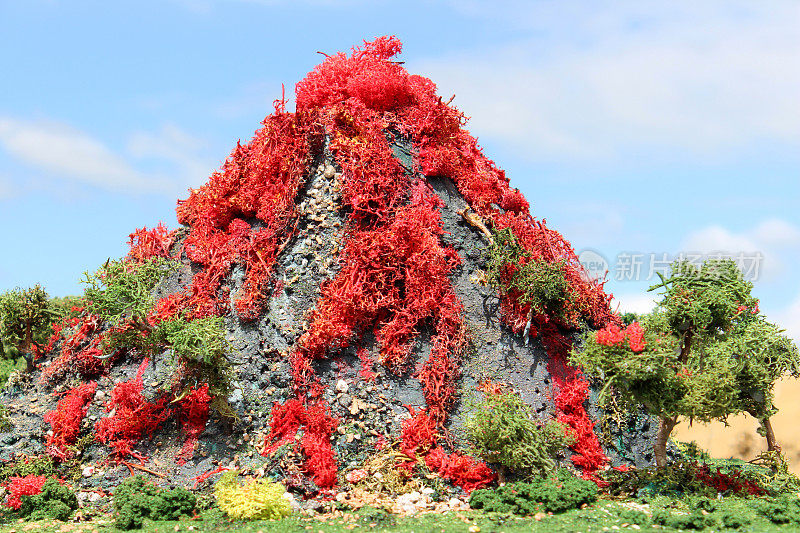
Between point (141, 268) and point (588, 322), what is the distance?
773 cm

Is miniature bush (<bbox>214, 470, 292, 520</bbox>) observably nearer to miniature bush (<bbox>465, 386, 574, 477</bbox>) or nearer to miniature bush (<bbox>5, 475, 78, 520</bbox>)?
miniature bush (<bbox>5, 475, 78, 520</bbox>)

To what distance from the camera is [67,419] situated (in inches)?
461

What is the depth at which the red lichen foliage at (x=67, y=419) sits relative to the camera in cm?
1144

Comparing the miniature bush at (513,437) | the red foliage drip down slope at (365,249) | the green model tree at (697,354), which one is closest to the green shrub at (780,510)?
the green model tree at (697,354)

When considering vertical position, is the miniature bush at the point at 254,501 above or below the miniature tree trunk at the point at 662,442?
below

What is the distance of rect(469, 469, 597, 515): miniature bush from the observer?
950cm

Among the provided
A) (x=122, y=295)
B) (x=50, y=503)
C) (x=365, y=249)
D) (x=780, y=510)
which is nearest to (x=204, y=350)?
(x=122, y=295)

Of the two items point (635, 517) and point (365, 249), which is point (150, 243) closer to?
point (365, 249)

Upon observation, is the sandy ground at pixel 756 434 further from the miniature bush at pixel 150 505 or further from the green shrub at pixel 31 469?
the green shrub at pixel 31 469

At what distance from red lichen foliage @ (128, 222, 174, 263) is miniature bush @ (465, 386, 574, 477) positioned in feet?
23.0

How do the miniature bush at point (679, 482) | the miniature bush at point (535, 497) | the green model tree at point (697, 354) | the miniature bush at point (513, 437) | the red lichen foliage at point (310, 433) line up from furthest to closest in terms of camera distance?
the miniature bush at point (679, 482) → the red lichen foliage at point (310, 433) → the miniature bush at point (513, 437) → the green model tree at point (697, 354) → the miniature bush at point (535, 497)

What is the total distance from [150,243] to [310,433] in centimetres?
569

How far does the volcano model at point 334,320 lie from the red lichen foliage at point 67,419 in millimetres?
33

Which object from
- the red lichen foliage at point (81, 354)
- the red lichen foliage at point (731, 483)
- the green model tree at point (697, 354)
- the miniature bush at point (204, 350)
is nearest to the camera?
the green model tree at point (697, 354)
